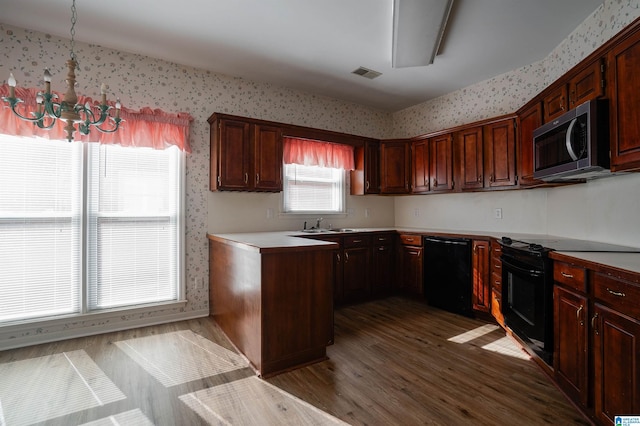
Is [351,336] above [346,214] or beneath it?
beneath

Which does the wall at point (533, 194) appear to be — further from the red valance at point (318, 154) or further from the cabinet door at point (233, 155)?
the cabinet door at point (233, 155)

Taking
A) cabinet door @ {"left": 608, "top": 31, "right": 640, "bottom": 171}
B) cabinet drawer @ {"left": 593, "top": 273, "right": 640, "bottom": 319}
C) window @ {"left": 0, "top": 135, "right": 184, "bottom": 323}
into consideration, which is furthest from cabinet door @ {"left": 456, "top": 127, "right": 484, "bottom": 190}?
window @ {"left": 0, "top": 135, "right": 184, "bottom": 323}

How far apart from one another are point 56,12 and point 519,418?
452 centimetres

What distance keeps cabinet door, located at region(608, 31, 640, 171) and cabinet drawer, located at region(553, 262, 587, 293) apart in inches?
27.5

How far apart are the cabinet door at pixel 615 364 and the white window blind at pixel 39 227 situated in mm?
4092

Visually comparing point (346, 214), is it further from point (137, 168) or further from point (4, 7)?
point (4, 7)

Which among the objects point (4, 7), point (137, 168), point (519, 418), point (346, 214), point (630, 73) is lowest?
point (519, 418)

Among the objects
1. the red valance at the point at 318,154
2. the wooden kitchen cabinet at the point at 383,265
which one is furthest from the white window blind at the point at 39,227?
the wooden kitchen cabinet at the point at 383,265

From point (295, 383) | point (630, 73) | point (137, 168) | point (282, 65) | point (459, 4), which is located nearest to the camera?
point (630, 73)

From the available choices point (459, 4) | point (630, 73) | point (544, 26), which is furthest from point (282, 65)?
point (630, 73)

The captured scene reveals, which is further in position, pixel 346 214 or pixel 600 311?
pixel 346 214

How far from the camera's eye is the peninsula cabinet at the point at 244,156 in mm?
3395

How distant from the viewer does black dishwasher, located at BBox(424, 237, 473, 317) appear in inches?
139

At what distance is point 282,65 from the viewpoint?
3.57 m
